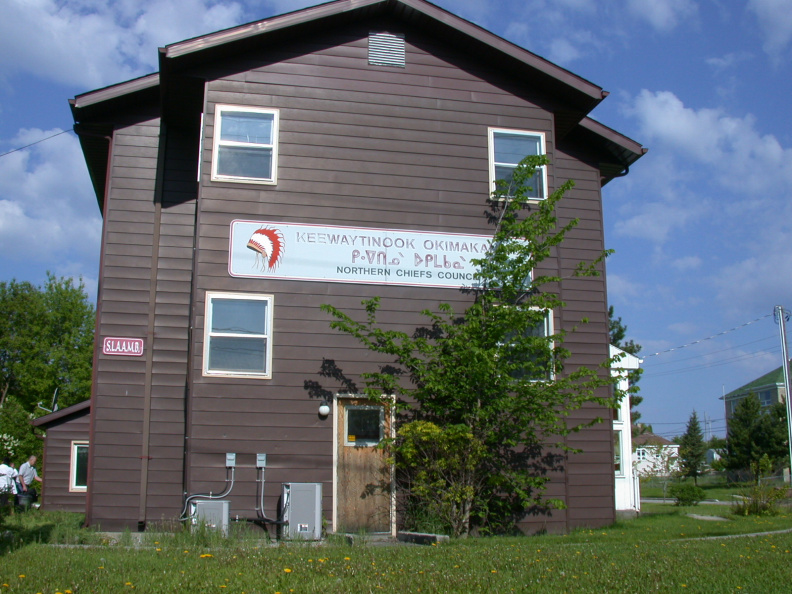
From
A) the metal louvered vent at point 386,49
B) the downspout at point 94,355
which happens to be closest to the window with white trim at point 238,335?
the downspout at point 94,355

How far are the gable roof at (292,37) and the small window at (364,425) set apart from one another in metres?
6.14

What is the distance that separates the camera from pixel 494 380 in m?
12.5

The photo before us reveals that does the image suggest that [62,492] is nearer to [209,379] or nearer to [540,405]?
[209,379]

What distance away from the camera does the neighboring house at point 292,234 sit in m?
12.7

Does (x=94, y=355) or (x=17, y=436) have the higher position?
(x=94, y=355)

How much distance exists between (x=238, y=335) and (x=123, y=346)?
2390 mm

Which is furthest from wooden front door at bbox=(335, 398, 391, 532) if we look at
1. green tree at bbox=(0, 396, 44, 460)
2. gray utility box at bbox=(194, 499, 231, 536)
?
green tree at bbox=(0, 396, 44, 460)

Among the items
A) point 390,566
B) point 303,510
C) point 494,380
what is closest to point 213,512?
point 303,510

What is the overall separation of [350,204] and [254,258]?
6.18 feet

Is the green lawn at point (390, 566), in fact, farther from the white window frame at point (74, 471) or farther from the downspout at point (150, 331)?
the white window frame at point (74, 471)

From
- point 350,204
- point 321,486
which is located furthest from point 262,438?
point 350,204

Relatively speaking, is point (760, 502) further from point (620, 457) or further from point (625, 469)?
point (620, 457)

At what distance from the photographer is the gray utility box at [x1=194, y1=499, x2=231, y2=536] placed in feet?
37.8

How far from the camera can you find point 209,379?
12.5m
